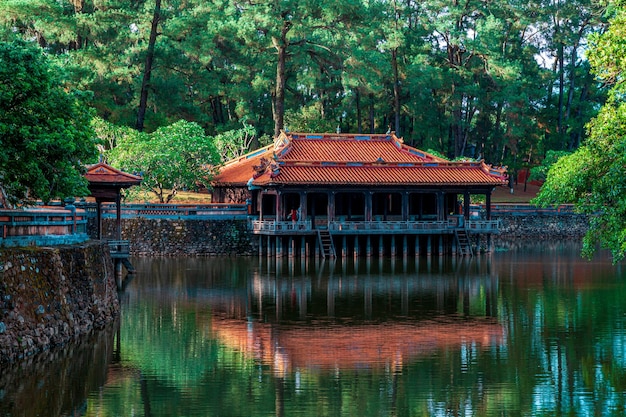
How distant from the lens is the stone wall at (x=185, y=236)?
54188 millimetres

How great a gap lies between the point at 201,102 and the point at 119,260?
40.5 m

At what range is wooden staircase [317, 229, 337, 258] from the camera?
172ft

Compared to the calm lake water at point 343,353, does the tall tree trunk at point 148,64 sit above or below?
above

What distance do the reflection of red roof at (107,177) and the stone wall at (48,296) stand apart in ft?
32.4

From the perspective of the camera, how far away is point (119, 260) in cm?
4003

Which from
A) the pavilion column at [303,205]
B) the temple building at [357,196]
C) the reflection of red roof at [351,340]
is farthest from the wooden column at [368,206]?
the reflection of red roof at [351,340]

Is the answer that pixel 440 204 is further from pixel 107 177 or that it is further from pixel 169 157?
pixel 107 177

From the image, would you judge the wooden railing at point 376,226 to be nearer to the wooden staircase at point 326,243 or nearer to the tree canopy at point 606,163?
the wooden staircase at point 326,243

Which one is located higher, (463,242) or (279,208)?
(279,208)

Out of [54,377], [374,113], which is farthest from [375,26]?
[54,377]

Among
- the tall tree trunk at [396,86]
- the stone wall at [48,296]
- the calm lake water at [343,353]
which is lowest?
the calm lake water at [343,353]

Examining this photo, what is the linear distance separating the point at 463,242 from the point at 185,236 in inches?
590

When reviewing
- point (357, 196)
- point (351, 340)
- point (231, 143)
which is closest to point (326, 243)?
point (357, 196)

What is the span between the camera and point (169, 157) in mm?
56000
